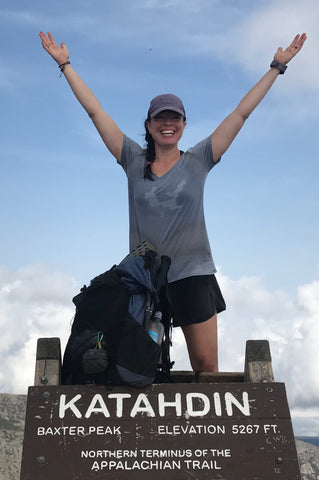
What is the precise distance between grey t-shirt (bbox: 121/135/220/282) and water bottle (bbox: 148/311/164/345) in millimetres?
640

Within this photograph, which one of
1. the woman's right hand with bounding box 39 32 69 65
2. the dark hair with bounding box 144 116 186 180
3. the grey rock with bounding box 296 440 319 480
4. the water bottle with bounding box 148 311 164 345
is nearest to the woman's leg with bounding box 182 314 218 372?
the water bottle with bounding box 148 311 164 345

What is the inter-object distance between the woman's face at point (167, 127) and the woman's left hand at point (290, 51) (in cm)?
115

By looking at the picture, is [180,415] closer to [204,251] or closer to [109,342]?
[109,342]

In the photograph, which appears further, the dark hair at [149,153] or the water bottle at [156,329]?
the dark hair at [149,153]

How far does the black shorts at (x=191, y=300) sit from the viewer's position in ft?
14.4

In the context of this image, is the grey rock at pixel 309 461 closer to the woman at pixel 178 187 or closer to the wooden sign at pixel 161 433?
the woman at pixel 178 187

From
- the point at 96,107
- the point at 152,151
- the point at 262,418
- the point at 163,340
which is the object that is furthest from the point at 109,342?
the point at 96,107

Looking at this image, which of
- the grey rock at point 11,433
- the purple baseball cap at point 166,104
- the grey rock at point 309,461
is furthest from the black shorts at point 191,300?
the grey rock at point 309,461

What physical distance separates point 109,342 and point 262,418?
3.90ft

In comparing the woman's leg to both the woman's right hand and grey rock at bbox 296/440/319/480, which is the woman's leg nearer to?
the woman's right hand

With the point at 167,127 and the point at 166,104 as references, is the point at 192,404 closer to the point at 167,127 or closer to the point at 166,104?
the point at 167,127

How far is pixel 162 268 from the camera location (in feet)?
12.9

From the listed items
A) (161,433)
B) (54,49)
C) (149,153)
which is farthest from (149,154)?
(161,433)

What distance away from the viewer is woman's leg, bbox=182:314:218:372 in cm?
441
